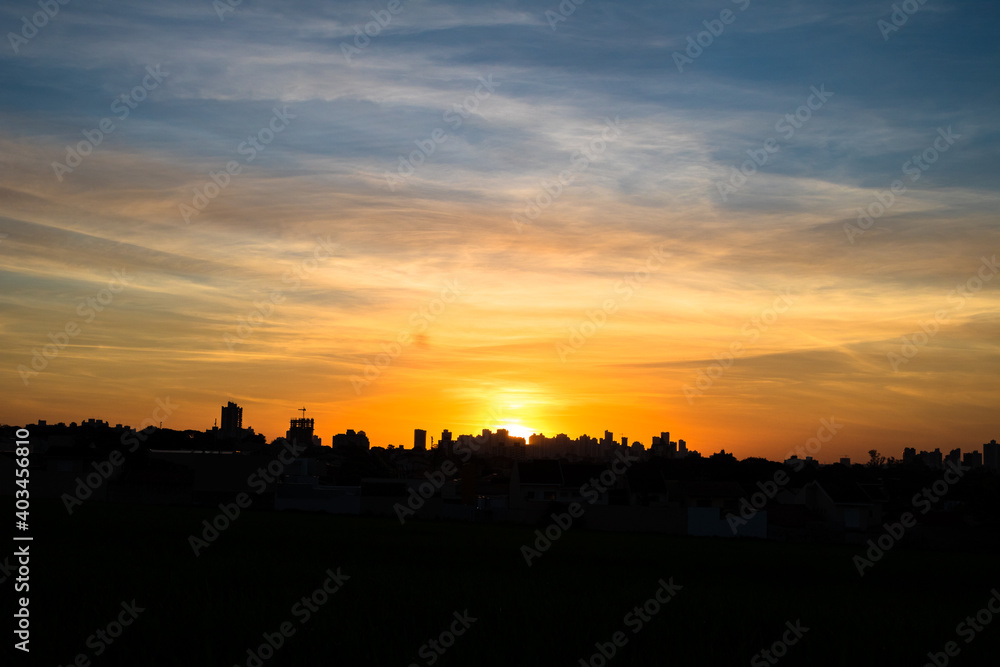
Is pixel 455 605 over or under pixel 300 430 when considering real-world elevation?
under

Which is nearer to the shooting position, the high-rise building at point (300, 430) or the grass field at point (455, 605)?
the grass field at point (455, 605)

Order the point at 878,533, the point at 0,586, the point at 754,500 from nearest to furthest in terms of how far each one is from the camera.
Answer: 1. the point at 0,586
2. the point at 878,533
3. the point at 754,500

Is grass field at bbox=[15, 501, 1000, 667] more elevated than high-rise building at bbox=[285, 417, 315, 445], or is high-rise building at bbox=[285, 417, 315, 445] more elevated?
high-rise building at bbox=[285, 417, 315, 445]

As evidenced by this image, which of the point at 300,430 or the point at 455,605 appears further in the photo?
the point at 300,430

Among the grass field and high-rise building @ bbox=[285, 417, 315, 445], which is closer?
the grass field

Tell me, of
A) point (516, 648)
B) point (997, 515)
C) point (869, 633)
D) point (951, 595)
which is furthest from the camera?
point (997, 515)

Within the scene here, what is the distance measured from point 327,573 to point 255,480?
59.5m

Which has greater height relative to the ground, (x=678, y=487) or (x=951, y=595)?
(x=678, y=487)

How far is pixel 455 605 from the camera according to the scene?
17.2m

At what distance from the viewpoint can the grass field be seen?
13070 mm

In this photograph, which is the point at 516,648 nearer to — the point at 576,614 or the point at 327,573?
the point at 576,614

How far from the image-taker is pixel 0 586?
1692 centimetres

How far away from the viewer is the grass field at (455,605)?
42.9 ft

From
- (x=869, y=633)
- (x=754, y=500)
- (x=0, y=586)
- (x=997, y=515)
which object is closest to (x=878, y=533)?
(x=997, y=515)
